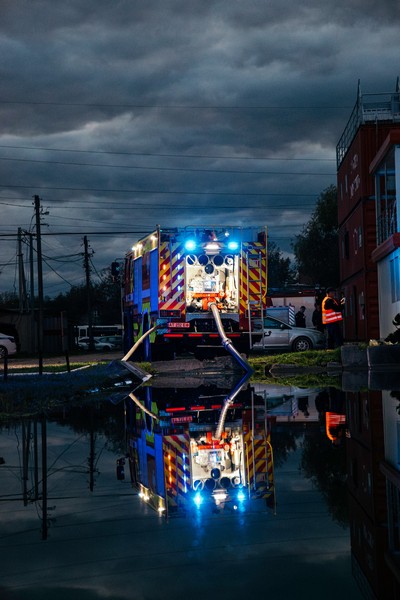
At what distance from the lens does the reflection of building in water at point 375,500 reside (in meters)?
4.01

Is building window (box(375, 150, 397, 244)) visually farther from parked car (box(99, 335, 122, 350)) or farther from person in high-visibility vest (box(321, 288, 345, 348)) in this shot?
parked car (box(99, 335, 122, 350))

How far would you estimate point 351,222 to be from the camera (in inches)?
1417

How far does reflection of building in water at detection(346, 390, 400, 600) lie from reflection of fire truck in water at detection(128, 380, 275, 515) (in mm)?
669

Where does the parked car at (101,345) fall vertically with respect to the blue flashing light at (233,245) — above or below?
below

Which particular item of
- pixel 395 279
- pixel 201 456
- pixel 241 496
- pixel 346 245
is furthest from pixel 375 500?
pixel 346 245

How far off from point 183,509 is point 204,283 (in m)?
18.1

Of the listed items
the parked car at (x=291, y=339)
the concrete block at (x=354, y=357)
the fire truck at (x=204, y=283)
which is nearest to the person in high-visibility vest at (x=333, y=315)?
the fire truck at (x=204, y=283)

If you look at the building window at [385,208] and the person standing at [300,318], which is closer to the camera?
the building window at [385,208]

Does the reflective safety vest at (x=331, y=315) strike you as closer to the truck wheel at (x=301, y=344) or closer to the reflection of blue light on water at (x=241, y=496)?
the truck wheel at (x=301, y=344)

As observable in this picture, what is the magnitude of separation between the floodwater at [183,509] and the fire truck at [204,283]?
1154cm

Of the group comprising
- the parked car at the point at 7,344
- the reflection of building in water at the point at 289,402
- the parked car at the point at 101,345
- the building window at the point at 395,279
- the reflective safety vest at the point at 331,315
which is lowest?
the reflection of building in water at the point at 289,402

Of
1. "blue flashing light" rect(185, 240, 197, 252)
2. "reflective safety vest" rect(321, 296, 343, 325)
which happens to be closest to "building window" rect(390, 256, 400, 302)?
"reflective safety vest" rect(321, 296, 343, 325)

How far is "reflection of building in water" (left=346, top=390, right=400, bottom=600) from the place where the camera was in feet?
13.2

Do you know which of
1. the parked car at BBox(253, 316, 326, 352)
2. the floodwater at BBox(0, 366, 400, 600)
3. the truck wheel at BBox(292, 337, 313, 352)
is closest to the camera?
the floodwater at BBox(0, 366, 400, 600)
